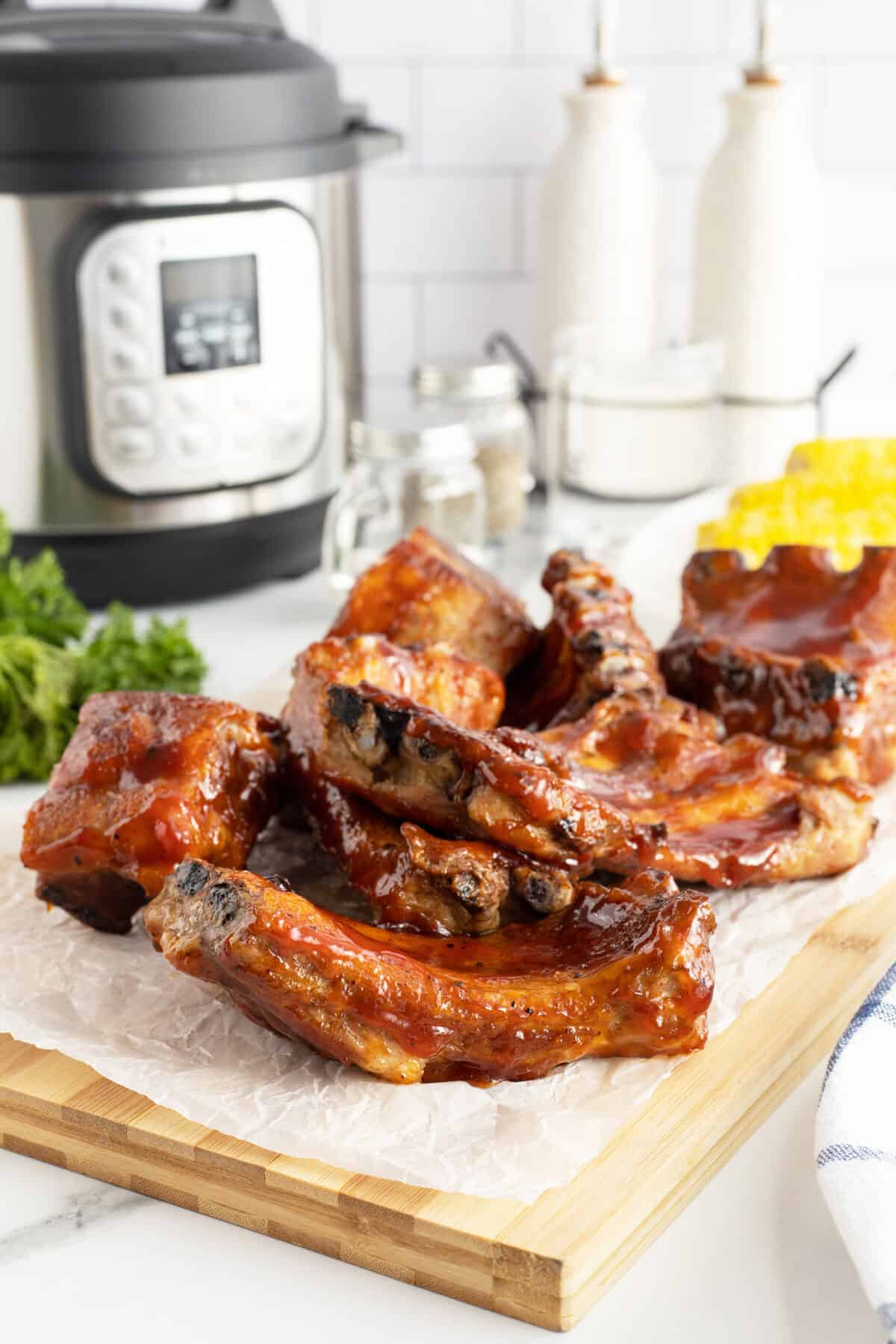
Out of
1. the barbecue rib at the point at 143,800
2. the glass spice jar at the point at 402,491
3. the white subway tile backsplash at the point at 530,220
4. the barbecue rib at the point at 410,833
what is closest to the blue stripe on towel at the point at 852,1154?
the barbecue rib at the point at 410,833

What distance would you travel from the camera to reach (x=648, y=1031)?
100 centimetres

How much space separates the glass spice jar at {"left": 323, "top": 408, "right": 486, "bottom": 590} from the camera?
1.99 metres

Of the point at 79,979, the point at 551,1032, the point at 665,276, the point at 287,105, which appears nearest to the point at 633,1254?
the point at 551,1032

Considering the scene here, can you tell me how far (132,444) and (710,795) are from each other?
978mm

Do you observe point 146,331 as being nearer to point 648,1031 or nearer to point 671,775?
point 671,775

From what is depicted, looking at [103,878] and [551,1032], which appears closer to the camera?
[551,1032]

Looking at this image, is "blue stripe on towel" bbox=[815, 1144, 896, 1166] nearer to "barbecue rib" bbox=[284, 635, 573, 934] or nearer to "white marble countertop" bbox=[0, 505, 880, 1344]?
"white marble countertop" bbox=[0, 505, 880, 1344]

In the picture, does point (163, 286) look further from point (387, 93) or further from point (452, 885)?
point (452, 885)

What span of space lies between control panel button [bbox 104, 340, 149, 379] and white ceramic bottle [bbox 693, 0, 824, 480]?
34.8 inches

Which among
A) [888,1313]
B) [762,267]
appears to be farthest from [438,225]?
[888,1313]

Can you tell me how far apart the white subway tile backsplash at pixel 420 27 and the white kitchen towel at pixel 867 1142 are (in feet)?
6.64

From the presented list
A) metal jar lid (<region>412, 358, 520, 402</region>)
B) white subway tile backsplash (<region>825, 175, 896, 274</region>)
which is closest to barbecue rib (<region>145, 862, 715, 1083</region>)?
metal jar lid (<region>412, 358, 520, 402</region>)

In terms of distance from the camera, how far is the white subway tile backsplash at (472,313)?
2797mm

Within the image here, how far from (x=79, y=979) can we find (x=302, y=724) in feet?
0.80
